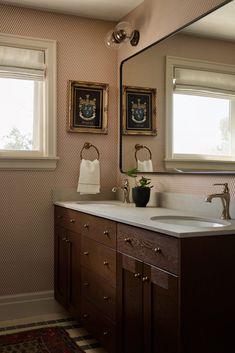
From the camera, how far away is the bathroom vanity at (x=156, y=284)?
63.8 inches

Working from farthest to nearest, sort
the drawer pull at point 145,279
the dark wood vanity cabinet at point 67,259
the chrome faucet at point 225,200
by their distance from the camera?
the dark wood vanity cabinet at point 67,259 < the chrome faucet at point 225,200 < the drawer pull at point 145,279

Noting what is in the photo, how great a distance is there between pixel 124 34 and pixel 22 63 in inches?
31.4

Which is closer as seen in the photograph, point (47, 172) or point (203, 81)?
point (203, 81)

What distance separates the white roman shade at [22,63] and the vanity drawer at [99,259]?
136 centimetres

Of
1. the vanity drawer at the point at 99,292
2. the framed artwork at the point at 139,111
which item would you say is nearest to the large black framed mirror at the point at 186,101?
the framed artwork at the point at 139,111

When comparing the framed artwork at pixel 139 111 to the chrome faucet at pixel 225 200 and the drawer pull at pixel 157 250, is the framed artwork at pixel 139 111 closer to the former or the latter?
the chrome faucet at pixel 225 200

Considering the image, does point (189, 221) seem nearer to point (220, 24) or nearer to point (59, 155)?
point (220, 24)

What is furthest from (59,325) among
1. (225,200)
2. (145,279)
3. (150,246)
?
(225,200)

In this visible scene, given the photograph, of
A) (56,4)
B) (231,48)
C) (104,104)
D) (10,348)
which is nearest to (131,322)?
(10,348)

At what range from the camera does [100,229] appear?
2.40m

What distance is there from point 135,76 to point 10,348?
2055 millimetres

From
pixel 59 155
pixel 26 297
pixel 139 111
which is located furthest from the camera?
pixel 59 155

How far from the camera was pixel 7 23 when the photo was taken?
3139 millimetres

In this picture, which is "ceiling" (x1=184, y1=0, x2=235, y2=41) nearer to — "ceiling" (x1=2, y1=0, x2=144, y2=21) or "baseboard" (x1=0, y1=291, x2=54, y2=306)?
"ceiling" (x1=2, y1=0, x2=144, y2=21)
